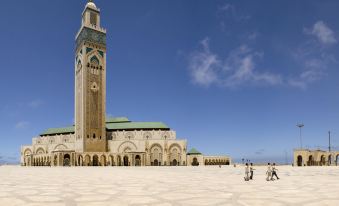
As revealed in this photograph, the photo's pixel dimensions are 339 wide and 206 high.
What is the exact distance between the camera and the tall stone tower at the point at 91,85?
77000 millimetres

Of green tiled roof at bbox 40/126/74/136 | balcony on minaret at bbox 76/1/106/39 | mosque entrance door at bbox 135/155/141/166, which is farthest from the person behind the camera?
green tiled roof at bbox 40/126/74/136

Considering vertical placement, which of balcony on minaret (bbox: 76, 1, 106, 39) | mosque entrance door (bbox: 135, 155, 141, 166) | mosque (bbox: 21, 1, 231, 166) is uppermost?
balcony on minaret (bbox: 76, 1, 106, 39)

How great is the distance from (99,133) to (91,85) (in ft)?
37.3

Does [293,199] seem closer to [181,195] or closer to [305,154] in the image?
[181,195]

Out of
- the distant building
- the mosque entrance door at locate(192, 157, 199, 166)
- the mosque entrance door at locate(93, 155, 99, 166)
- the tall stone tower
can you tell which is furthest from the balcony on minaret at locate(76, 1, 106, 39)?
the distant building

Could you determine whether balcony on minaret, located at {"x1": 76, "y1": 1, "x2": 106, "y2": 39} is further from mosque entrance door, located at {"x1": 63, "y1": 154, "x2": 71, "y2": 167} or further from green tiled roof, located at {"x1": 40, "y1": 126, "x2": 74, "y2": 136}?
mosque entrance door, located at {"x1": 63, "y1": 154, "x2": 71, "y2": 167}

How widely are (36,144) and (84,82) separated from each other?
29.9m

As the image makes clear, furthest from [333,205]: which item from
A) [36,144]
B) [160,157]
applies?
[36,144]

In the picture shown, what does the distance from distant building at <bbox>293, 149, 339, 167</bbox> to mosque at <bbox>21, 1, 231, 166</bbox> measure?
26787 millimetres

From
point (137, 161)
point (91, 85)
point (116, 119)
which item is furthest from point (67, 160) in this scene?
point (116, 119)

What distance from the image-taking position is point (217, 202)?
10469mm

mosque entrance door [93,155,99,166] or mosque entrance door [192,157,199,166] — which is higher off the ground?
mosque entrance door [93,155,99,166]

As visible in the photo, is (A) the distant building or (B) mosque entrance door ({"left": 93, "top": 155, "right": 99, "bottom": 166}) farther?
(B) mosque entrance door ({"left": 93, "top": 155, "right": 99, "bottom": 166})

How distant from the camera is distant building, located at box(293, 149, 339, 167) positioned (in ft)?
207
